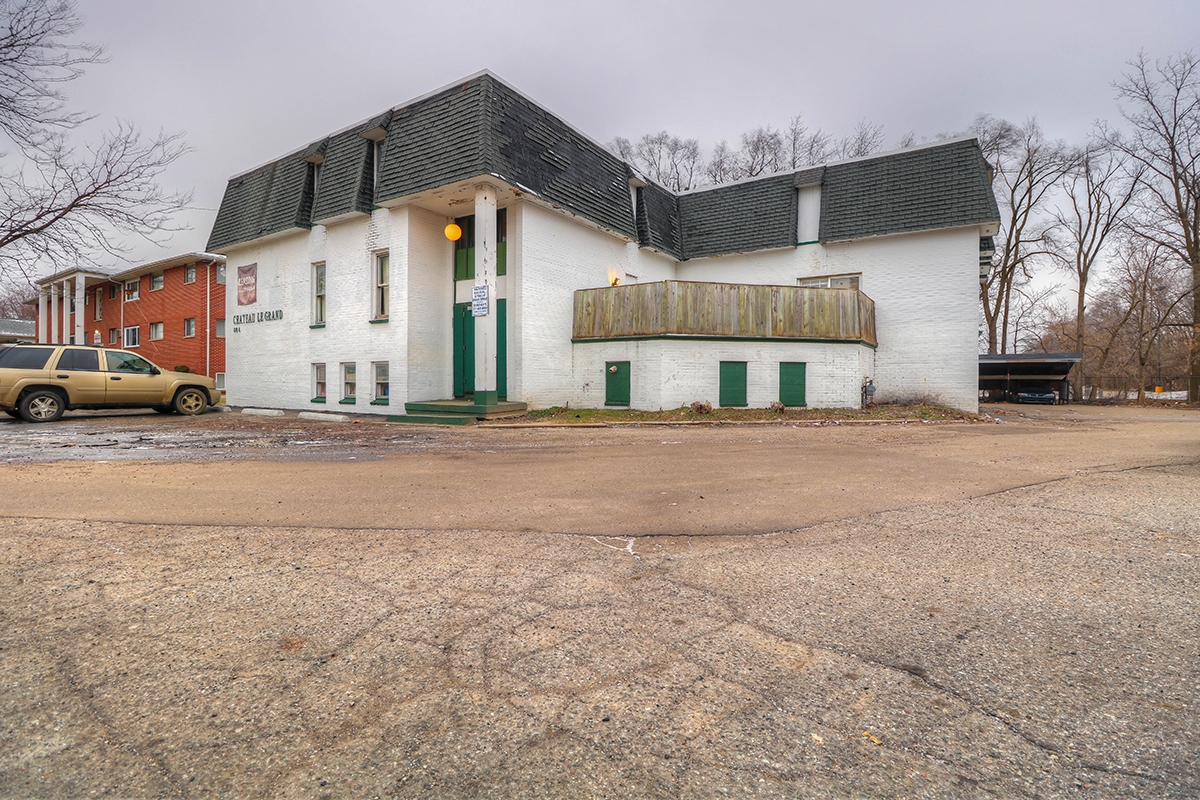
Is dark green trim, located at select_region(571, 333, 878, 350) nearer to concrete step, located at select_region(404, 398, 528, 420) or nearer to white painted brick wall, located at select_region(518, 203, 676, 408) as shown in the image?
white painted brick wall, located at select_region(518, 203, 676, 408)

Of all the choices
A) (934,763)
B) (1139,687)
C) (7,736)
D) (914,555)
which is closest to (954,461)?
(914,555)

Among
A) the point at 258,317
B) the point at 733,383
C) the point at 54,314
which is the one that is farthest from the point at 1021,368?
the point at 54,314

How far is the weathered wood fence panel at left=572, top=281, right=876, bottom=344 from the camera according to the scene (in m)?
15.5

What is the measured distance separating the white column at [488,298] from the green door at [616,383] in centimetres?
352

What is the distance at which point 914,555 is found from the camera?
3670 millimetres

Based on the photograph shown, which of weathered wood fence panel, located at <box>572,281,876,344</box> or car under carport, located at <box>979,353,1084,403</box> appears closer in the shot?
weathered wood fence panel, located at <box>572,281,876,344</box>

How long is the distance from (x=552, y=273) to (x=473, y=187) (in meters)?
3.12

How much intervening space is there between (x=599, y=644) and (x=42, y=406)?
16967mm

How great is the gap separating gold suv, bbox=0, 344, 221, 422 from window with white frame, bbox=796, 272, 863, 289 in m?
19.1

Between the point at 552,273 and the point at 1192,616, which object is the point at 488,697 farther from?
the point at 552,273

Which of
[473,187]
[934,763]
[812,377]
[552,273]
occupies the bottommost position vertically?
[934,763]

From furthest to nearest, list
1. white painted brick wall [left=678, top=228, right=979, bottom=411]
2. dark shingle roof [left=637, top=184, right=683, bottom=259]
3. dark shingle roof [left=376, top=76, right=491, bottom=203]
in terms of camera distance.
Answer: dark shingle roof [left=637, top=184, right=683, bottom=259]
white painted brick wall [left=678, top=228, right=979, bottom=411]
dark shingle roof [left=376, top=76, right=491, bottom=203]

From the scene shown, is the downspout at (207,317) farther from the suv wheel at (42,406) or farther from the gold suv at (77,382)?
the suv wheel at (42,406)

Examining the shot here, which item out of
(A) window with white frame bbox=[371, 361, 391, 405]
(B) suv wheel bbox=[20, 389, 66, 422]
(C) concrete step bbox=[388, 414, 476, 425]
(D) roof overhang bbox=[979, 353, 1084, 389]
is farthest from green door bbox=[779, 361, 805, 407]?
(B) suv wheel bbox=[20, 389, 66, 422]
